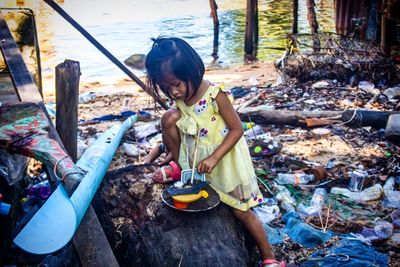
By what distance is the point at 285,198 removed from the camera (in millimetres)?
3205

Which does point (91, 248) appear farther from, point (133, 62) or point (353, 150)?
point (133, 62)

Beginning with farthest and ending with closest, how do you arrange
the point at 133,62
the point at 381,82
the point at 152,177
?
the point at 133,62
the point at 381,82
the point at 152,177

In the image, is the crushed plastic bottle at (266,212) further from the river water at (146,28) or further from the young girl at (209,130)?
the river water at (146,28)

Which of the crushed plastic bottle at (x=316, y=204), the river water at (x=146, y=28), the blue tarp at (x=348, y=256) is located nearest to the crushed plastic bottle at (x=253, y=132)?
the crushed plastic bottle at (x=316, y=204)

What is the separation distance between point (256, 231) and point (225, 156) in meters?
0.50

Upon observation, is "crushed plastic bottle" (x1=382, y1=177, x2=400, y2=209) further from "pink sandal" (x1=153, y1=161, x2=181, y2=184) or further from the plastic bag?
the plastic bag

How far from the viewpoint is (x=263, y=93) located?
20.5ft

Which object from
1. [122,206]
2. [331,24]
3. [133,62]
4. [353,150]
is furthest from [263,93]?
[331,24]

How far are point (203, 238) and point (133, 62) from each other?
402 inches

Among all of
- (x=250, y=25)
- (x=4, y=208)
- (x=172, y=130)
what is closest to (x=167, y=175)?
(x=172, y=130)

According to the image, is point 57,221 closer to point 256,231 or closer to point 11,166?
point 11,166

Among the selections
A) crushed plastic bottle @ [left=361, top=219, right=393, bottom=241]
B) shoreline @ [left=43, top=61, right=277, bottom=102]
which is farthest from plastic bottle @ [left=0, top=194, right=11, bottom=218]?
shoreline @ [left=43, top=61, right=277, bottom=102]

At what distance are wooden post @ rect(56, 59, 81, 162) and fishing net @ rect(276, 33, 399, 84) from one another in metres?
4.47

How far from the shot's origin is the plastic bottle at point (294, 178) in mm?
3512
